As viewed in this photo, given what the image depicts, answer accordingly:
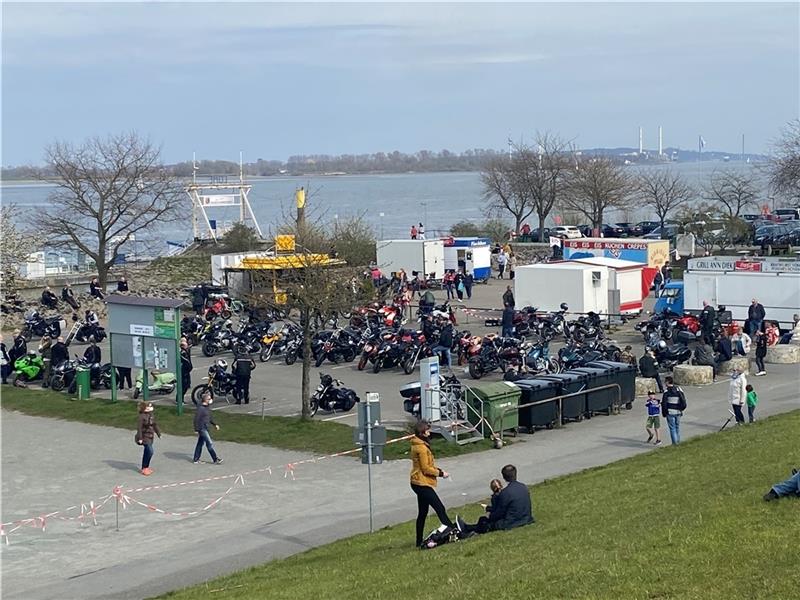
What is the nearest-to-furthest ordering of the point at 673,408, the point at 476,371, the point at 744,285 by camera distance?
1. the point at 673,408
2. the point at 476,371
3. the point at 744,285

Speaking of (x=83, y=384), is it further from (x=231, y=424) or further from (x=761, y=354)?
(x=761, y=354)

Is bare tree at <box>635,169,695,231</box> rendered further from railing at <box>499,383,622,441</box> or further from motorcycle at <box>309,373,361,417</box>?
motorcycle at <box>309,373,361,417</box>

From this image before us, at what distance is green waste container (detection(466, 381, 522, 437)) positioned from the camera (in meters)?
20.1

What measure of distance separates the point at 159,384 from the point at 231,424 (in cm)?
388

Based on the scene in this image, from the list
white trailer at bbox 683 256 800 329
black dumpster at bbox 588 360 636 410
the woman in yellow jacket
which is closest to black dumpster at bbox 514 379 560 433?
black dumpster at bbox 588 360 636 410

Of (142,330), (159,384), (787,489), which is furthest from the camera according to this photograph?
(159,384)

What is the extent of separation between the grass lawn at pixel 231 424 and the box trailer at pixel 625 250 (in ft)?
70.5

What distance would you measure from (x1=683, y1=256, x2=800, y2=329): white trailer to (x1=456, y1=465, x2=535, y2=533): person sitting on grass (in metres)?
20.8

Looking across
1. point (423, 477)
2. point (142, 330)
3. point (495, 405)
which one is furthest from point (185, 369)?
point (423, 477)

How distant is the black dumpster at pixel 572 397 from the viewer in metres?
21.6

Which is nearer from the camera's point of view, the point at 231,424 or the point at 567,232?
the point at 231,424

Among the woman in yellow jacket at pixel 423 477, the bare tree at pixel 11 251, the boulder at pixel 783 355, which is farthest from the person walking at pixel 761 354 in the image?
the bare tree at pixel 11 251

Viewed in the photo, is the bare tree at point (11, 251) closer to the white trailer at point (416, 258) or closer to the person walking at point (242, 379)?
the white trailer at point (416, 258)

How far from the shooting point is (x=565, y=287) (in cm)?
3500
